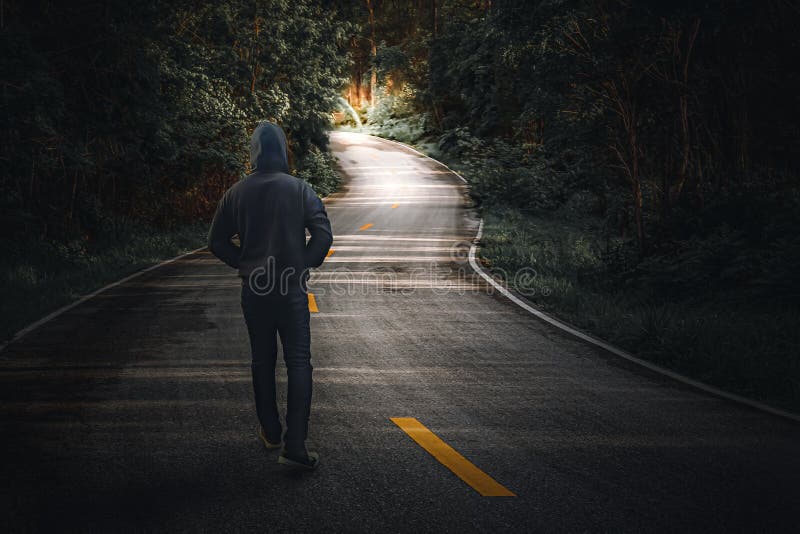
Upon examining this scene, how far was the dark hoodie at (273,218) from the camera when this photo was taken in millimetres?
4527

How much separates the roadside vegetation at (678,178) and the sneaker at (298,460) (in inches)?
175

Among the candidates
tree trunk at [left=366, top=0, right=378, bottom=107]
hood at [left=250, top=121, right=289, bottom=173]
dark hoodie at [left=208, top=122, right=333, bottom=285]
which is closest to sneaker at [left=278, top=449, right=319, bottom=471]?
dark hoodie at [left=208, top=122, right=333, bottom=285]

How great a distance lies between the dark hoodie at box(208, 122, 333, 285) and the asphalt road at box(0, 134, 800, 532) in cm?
135

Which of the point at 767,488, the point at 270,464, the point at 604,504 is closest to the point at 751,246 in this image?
the point at 767,488

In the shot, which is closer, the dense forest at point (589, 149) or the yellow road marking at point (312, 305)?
the dense forest at point (589, 149)

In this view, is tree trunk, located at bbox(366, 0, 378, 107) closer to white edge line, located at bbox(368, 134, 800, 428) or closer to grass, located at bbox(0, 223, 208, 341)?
grass, located at bbox(0, 223, 208, 341)

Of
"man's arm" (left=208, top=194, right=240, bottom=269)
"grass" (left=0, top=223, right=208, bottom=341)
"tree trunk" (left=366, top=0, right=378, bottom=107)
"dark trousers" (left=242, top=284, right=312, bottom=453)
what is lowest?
"grass" (left=0, top=223, right=208, bottom=341)

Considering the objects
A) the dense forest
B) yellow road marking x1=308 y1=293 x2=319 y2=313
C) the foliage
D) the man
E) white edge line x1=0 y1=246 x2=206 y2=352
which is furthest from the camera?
the foliage

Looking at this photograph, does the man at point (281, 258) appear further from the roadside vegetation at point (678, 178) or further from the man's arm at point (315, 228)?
the roadside vegetation at point (678, 178)

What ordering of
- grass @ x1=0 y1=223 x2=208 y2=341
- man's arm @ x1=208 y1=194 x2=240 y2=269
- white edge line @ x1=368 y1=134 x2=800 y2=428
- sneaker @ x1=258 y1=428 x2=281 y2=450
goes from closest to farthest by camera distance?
man's arm @ x1=208 y1=194 x2=240 y2=269
sneaker @ x1=258 y1=428 x2=281 y2=450
white edge line @ x1=368 y1=134 x2=800 y2=428
grass @ x1=0 y1=223 x2=208 y2=341

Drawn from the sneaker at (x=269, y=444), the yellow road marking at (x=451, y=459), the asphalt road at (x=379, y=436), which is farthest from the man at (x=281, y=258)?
the yellow road marking at (x=451, y=459)

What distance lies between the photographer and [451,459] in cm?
483

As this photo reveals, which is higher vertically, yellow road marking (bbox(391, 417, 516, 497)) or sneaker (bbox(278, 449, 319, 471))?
sneaker (bbox(278, 449, 319, 471))

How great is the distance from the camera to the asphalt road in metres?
4.02
